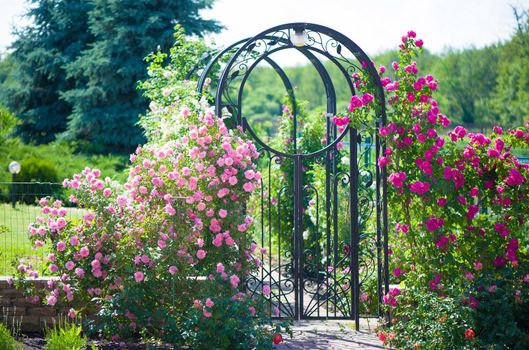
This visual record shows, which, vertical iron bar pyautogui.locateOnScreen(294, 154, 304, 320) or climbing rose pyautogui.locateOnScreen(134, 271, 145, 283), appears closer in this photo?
climbing rose pyautogui.locateOnScreen(134, 271, 145, 283)

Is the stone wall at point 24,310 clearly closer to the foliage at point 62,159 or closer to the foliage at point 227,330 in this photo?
the foliage at point 227,330

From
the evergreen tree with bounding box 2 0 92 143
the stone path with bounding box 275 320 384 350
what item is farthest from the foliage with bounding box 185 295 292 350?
the evergreen tree with bounding box 2 0 92 143

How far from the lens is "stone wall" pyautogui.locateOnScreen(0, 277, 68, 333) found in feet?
17.2

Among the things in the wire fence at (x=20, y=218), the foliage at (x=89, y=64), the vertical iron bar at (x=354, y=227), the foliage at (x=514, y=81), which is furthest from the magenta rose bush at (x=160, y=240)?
the foliage at (x=514, y=81)

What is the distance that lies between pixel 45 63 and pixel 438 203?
46.3ft

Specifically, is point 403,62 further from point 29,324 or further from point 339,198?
point 29,324

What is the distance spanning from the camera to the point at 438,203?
5.25 meters

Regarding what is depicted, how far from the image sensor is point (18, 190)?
37.3 feet

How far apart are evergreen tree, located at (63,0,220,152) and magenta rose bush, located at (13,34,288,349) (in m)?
10.2

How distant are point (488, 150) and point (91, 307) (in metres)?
3.23

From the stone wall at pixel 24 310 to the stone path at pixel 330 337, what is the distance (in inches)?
69.7

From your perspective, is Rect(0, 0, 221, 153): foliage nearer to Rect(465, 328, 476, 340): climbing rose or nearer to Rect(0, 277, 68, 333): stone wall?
Rect(0, 277, 68, 333): stone wall

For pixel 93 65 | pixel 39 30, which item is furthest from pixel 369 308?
pixel 39 30

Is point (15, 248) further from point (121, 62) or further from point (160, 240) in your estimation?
point (121, 62)
